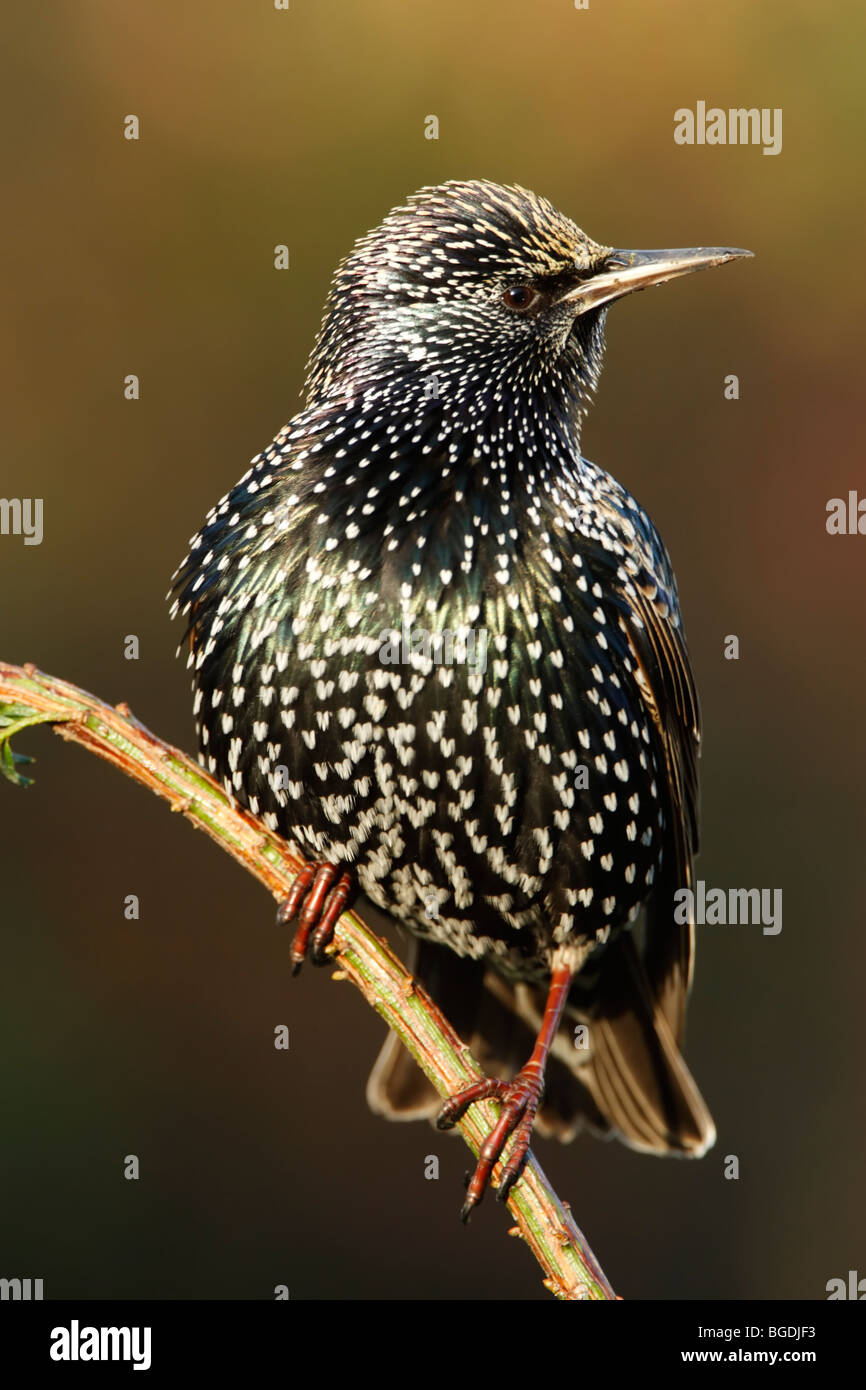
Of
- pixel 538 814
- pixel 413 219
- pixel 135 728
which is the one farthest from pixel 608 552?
pixel 135 728

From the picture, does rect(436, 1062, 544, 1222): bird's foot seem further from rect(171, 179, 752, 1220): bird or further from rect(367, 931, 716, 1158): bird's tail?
rect(367, 931, 716, 1158): bird's tail

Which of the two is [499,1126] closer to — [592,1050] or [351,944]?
[351,944]

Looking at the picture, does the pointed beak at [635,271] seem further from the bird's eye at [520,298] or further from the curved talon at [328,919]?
the curved talon at [328,919]

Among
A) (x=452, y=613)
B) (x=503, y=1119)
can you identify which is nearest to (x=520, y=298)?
(x=452, y=613)

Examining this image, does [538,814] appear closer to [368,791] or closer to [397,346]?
[368,791]

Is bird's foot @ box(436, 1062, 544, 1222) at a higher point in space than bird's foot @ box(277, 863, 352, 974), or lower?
lower

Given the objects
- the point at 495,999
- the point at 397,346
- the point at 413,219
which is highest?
the point at 413,219

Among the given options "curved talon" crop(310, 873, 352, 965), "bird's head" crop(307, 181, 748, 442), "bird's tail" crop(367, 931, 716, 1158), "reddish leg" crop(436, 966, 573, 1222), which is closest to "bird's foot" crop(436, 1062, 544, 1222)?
"reddish leg" crop(436, 966, 573, 1222)
